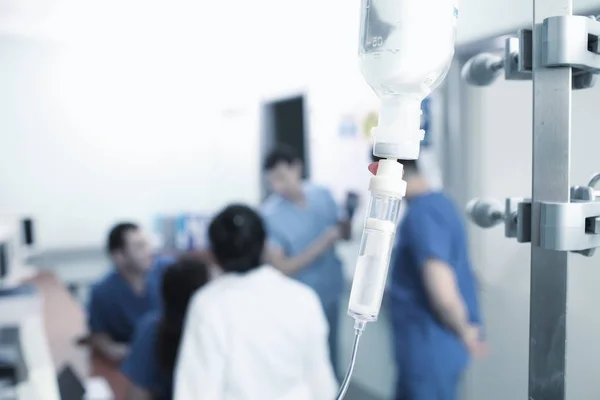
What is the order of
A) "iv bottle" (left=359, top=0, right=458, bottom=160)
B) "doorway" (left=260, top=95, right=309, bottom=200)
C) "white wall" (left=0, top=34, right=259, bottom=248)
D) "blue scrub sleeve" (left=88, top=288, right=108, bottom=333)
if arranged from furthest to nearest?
"white wall" (left=0, top=34, right=259, bottom=248), "doorway" (left=260, top=95, right=309, bottom=200), "blue scrub sleeve" (left=88, top=288, right=108, bottom=333), "iv bottle" (left=359, top=0, right=458, bottom=160)

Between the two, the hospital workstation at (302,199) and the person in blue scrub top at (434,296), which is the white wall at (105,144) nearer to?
the hospital workstation at (302,199)

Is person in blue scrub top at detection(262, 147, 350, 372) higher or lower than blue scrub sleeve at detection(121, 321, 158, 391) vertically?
higher

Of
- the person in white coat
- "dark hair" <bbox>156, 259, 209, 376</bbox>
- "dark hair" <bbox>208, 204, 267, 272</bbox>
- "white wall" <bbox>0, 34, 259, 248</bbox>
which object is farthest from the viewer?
"white wall" <bbox>0, 34, 259, 248</bbox>

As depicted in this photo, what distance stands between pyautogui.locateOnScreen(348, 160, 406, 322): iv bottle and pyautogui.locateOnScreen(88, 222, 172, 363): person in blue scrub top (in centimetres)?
208

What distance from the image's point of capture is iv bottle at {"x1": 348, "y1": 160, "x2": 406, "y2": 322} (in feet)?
1.41

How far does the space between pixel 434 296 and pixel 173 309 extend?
2.63 ft

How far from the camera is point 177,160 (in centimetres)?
445

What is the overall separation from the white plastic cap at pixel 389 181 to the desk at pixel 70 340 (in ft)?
5.54

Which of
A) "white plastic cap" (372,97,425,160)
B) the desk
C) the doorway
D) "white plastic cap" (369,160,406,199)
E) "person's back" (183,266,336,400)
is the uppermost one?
the doorway

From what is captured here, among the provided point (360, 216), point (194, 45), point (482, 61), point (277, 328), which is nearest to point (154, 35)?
point (194, 45)

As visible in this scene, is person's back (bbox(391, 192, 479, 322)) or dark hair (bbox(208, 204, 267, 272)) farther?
person's back (bbox(391, 192, 479, 322))

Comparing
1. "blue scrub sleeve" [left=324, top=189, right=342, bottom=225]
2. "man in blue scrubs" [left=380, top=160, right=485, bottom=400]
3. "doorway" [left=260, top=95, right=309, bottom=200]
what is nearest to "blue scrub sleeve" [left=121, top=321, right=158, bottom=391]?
"man in blue scrubs" [left=380, top=160, right=485, bottom=400]

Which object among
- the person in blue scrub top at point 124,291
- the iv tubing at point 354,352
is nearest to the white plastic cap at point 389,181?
the iv tubing at point 354,352

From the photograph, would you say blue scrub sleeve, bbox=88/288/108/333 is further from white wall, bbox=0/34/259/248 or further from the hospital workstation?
white wall, bbox=0/34/259/248
